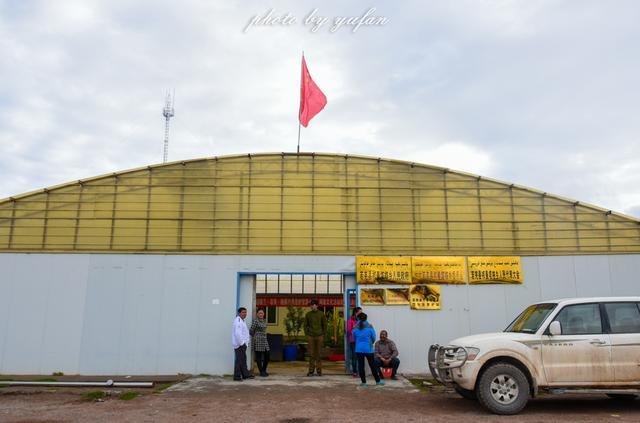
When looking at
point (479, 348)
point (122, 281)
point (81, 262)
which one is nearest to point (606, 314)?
point (479, 348)

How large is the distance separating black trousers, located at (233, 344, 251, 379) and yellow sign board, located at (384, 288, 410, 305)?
4000 millimetres

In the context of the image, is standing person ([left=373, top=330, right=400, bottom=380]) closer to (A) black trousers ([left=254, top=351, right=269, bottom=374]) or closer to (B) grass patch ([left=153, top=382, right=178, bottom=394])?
(A) black trousers ([left=254, top=351, right=269, bottom=374])

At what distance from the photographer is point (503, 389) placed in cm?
838

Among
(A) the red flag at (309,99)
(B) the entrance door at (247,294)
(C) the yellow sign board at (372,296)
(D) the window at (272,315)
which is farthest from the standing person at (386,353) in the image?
(D) the window at (272,315)

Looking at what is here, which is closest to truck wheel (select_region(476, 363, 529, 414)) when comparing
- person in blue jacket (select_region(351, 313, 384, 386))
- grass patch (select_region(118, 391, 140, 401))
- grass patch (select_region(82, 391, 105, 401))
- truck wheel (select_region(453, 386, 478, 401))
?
truck wheel (select_region(453, 386, 478, 401))

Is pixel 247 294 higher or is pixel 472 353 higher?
pixel 247 294

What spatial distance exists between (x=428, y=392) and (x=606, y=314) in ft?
12.6

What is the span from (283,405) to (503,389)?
3.79m

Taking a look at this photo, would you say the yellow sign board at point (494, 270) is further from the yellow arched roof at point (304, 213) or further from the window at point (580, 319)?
the window at point (580, 319)

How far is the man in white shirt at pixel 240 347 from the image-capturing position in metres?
12.7

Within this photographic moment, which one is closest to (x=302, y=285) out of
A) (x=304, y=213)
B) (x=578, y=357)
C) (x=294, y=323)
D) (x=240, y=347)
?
(x=294, y=323)

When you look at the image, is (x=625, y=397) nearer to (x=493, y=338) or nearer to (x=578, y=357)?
(x=578, y=357)

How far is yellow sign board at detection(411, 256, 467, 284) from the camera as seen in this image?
1417cm

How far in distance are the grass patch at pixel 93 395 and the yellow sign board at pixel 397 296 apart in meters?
7.27
